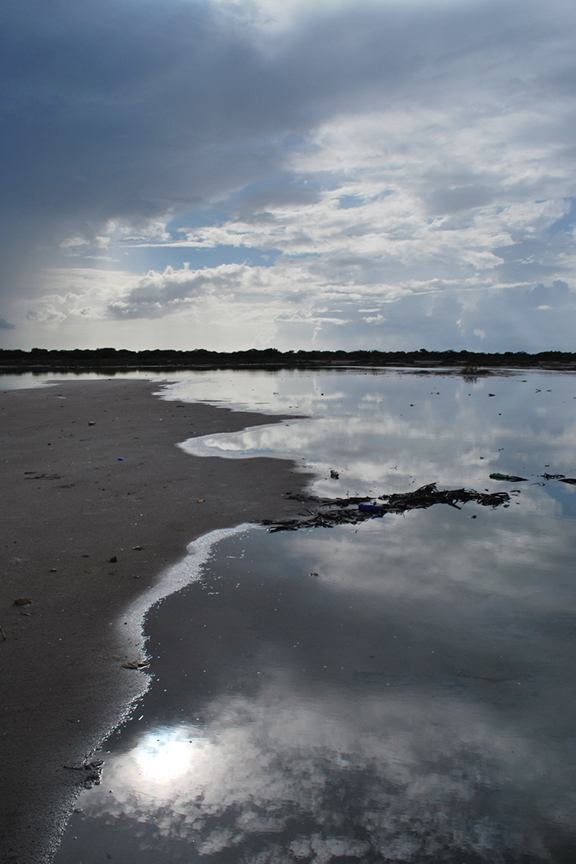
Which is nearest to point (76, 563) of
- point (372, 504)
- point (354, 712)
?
point (354, 712)

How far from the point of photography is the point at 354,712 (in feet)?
11.9

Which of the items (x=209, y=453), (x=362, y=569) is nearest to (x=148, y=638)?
(x=362, y=569)

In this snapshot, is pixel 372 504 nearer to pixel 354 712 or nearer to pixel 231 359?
pixel 354 712

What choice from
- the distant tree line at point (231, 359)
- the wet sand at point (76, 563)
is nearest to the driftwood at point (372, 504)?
the wet sand at point (76, 563)

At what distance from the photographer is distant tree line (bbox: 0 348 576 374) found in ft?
255

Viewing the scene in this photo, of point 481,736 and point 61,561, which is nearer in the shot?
point 481,736

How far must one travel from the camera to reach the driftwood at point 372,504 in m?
7.57

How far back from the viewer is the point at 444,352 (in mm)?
120375

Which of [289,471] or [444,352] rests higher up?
[444,352]

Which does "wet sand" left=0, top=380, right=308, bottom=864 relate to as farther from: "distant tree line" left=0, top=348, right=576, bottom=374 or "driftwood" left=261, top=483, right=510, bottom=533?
"distant tree line" left=0, top=348, right=576, bottom=374

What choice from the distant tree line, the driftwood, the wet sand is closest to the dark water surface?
the wet sand

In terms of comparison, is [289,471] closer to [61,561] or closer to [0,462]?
[61,561]

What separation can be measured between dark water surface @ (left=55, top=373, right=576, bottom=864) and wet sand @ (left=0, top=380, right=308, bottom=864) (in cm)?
26

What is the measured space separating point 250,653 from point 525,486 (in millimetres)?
7539
